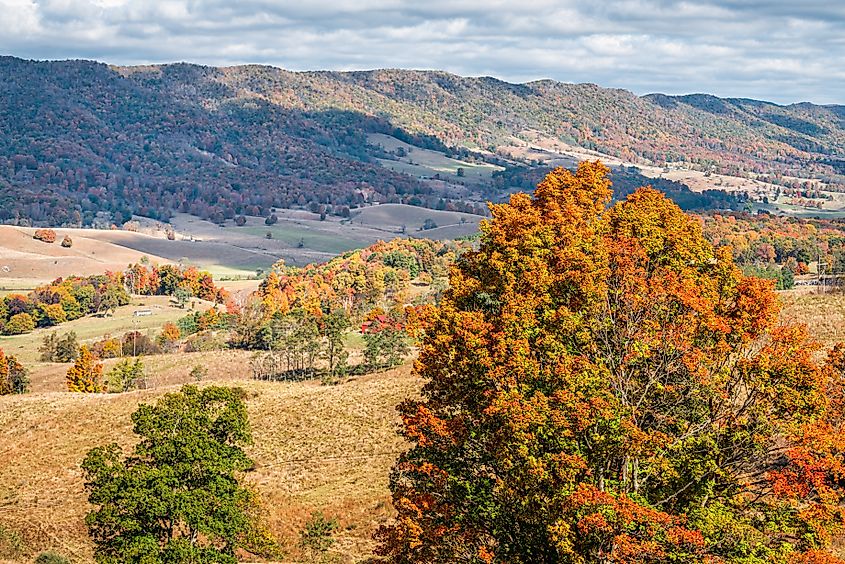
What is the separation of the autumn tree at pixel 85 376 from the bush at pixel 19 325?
68197 mm

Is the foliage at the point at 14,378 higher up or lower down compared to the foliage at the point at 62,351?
higher up

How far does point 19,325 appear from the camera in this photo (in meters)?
175

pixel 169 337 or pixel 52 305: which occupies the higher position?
pixel 169 337

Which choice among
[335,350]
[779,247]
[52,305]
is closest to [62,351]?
[52,305]

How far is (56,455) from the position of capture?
216 feet

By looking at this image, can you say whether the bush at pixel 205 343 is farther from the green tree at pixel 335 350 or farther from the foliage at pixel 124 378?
the green tree at pixel 335 350

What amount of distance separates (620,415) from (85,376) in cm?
10431

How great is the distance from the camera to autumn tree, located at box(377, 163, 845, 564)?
19062mm

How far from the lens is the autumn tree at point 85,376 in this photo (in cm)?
11038

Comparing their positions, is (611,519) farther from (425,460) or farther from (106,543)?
(106,543)

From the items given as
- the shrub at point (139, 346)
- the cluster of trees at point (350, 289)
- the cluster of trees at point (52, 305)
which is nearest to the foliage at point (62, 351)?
the shrub at point (139, 346)

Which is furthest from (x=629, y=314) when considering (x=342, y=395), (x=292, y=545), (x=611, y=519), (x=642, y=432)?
(x=342, y=395)

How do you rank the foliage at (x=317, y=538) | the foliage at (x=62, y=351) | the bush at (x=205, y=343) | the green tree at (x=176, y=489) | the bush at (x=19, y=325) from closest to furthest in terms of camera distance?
1. the green tree at (x=176, y=489)
2. the foliage at (x=317, y=538)
3. the foliage at (x=62, y=351)
4. the bush at (x=205, y=343)
5. the bush at (x=19, y=325)

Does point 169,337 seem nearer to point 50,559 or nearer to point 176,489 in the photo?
point 50,559
